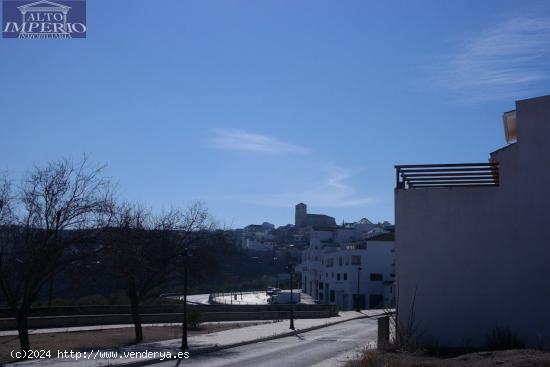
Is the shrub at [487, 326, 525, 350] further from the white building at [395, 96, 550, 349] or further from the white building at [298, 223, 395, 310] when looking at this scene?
the white building at [298, 223, 395, 310]

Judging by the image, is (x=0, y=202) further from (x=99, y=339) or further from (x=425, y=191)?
(x=425, y=191)

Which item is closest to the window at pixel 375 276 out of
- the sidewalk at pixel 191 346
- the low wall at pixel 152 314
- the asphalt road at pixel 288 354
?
the low wall at pixel 152 314

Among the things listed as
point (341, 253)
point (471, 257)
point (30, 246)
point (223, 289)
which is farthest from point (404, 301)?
point (223, 289)

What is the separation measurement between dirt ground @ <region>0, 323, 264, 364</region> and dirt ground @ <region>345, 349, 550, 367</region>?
40.5ft

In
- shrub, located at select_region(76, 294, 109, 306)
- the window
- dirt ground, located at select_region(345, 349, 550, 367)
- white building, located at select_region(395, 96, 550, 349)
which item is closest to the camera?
Result: dirt ground, located at select_region(345, 349, 550, 367)

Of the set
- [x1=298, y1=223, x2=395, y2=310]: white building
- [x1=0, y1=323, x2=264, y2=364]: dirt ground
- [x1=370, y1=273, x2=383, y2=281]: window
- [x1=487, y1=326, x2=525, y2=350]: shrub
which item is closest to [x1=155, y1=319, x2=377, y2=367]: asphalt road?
[x1=487, y1=326, x2=525, y2=350]: shrub

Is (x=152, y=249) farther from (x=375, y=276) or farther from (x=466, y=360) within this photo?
(x=375, y=276)

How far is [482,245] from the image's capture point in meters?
18.9

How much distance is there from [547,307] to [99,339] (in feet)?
67.0

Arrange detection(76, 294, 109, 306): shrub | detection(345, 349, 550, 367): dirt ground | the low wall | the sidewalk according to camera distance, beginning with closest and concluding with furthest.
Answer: detection(345, 349, 550, 367): dirt ground, the sidewalk, the low wall, detection(76, 294, 109, 306): shrub

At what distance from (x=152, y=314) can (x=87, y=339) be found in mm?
14050

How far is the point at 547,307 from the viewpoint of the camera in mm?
17922

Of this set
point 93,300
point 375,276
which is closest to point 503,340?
point 93,300

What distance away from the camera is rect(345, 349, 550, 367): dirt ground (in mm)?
13050
